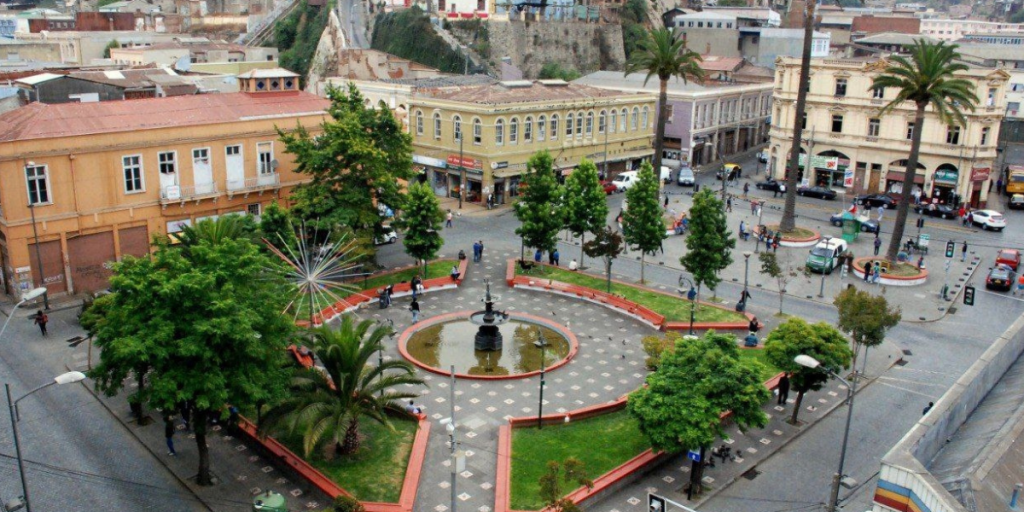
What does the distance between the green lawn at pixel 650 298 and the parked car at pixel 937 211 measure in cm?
2806

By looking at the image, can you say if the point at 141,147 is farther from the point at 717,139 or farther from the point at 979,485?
the point at 717,139

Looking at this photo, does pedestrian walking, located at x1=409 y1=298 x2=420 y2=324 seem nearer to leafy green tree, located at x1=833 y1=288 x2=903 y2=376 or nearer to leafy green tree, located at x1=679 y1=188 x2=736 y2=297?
leafy green tree, located at x1=679 y1=188 x2=736 y2=297

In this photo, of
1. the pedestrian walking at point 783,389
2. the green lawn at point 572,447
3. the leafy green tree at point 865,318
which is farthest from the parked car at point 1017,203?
the green lawn at point 572,447

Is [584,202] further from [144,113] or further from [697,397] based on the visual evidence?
[144,113]

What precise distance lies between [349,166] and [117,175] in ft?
37.2

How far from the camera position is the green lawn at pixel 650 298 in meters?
38.7

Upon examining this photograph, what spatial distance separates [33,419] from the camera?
28.3m

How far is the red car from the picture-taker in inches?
1826

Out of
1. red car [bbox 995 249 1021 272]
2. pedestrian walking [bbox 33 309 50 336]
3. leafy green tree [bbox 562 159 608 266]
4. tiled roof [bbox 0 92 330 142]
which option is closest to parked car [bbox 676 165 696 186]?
leafy green tree [bbox 562 159 608 266]

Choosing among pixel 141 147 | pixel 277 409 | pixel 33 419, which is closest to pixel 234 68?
pixel 141 147

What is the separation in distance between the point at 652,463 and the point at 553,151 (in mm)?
41435

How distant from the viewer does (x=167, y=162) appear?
4150cm

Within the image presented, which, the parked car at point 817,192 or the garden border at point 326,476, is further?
the parked car at point 817,192

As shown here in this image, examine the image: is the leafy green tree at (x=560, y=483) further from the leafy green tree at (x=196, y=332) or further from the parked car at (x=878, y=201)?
the parked car at (x=878, y=201)
